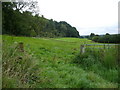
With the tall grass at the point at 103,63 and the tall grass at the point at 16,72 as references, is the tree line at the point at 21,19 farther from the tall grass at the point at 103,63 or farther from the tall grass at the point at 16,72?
the tall grass at the point at 16,72

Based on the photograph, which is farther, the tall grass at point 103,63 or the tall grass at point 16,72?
the tall grass at point 103,63

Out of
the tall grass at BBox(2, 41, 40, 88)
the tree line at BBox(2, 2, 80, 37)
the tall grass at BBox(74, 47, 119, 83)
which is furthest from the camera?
the tree line at BBox(2, 2, 80, 37)

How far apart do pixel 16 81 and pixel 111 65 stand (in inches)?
126

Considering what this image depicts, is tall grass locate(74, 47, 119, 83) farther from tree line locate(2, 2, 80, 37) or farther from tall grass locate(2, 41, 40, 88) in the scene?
tree line locate(2, 2, 80, 37)

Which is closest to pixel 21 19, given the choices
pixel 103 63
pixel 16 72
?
pixel 103 63

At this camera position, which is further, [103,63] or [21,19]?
[21,19]

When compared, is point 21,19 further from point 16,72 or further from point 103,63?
point 16,72

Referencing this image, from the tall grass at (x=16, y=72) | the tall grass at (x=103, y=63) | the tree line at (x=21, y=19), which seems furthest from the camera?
the tree line at (x=21, y=19)

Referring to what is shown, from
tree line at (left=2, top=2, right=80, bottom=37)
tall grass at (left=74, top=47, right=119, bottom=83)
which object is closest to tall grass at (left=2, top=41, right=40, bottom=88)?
tall grass at (left=74, top=47, right=119, bottom=83)

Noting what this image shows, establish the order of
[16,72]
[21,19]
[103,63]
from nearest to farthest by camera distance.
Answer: [16,72] < [103,63] < [21,19]

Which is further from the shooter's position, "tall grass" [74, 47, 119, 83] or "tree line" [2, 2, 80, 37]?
"tree line" [2, 2, 80, 37]

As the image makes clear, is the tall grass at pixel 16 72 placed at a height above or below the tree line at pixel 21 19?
below

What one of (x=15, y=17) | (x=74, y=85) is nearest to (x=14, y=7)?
(x=15, y=17)

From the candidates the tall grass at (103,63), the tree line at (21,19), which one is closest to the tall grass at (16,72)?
the tall grass at (103,63)
